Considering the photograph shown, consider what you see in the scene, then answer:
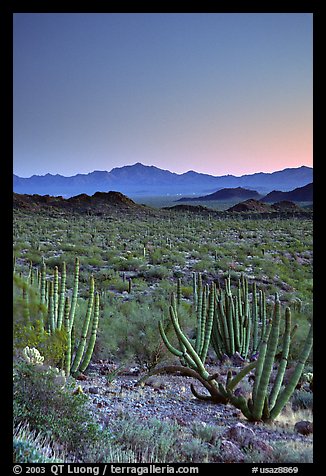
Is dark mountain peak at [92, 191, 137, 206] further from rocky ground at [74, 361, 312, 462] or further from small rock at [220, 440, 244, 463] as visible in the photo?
small rock at [220, 440, 244, 463]

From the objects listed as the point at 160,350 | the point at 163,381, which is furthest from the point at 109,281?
the point at 163,381

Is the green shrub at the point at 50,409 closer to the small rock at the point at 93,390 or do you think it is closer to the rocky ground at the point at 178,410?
the rocky ground at the point at 178,410

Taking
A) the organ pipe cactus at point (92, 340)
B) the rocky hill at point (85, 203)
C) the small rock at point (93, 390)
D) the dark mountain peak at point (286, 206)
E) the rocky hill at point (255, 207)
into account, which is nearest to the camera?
the small rock at point (93, 390)

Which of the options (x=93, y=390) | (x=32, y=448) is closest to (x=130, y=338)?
(x=93, y=390)

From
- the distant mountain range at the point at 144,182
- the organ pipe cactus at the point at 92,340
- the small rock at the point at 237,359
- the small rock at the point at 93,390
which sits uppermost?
the distant mountain range at the point at 144,182

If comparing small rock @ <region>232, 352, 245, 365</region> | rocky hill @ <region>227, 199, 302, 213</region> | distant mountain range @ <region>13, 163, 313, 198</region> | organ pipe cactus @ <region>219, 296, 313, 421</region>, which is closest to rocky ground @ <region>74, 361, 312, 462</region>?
organ pipe cactus @ <region>219, 296, 313, 421</region>

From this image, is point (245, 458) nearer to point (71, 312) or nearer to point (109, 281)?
point (71, 312)

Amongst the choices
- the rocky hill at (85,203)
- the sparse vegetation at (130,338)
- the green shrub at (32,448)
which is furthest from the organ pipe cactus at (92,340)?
the rocky hill at (85,203)

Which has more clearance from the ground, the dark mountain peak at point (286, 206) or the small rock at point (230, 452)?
the dark mountain peak at point (286, 206)

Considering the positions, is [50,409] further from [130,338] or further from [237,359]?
[237,359]
